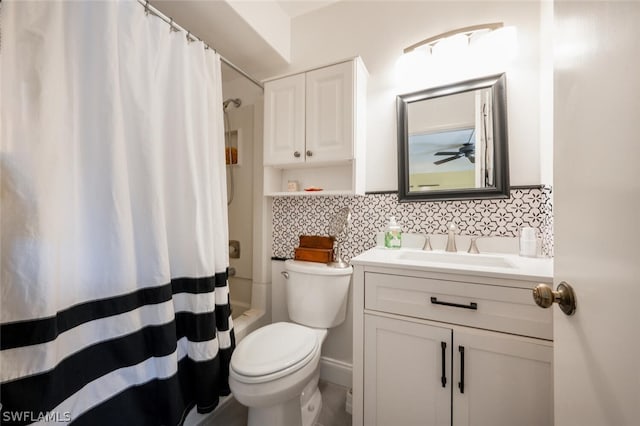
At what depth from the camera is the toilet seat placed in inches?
35.9

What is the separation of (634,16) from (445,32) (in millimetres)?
1205

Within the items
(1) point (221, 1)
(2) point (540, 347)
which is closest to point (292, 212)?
(1) point (221, 1)

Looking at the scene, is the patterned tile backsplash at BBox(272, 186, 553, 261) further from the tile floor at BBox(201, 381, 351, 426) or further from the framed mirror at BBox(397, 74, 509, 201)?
the tile floor at BBox(201, 381, 351, 426)

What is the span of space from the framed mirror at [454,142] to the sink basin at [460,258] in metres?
0.30

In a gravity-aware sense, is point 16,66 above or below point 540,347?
above

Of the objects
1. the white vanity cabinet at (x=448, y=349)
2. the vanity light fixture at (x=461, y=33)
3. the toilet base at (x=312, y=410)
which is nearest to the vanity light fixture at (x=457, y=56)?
the vanity light fixture at (x=461, y=33)

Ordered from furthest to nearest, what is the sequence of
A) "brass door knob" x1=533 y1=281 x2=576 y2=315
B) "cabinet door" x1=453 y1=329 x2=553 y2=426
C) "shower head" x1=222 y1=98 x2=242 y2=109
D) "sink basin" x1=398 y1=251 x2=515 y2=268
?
"shower head" x1=222 y1=98 x2=242 y2=109
"sink basin" x1=398 y1=251 x2=515 y2=268
"cabinet door" x1=453 y1=329 x2=553 y2=426
"brass door knob" x1=533 y1=281 x2=576 y2=315

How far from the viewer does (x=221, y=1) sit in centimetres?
119

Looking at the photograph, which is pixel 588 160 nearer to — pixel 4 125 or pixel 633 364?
pixel 633 364

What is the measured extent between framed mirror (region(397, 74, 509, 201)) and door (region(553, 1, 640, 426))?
0.71m

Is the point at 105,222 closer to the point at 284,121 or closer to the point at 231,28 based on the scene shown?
the point at 284,121

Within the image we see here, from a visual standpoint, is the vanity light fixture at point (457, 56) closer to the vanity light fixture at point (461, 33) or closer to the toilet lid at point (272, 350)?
the vanity light fixture at point (461, 33)

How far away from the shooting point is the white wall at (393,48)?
1.14 meters

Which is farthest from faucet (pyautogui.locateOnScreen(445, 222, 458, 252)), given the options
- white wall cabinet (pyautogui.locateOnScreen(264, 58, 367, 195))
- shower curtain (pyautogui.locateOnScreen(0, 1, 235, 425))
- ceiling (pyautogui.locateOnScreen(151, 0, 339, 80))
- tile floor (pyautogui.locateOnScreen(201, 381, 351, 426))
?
ceiling (pyautogui.locateOnScreen(151, 0, 339, 80))
